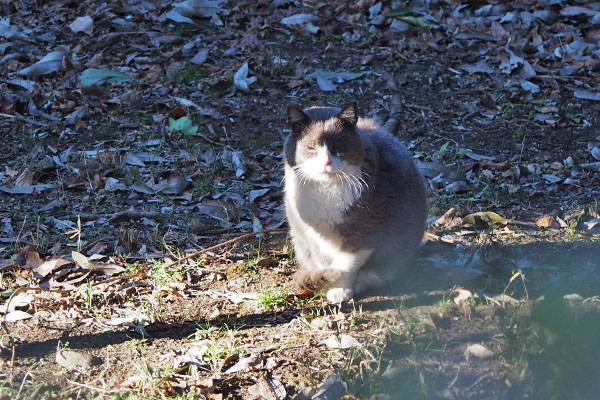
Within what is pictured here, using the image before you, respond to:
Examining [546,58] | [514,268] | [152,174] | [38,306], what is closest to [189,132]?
[152,174]

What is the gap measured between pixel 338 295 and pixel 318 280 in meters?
0.14

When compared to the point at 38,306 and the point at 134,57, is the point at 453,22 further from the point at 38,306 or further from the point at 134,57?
the point at 38,306

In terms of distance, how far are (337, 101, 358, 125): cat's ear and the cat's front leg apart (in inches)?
28.3

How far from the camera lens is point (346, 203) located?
11.7 feet

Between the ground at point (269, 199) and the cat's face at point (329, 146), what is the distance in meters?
0.71

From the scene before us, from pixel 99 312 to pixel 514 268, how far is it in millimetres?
2342

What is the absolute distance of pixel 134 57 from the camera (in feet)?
22.2

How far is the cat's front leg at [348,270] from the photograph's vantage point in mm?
3654

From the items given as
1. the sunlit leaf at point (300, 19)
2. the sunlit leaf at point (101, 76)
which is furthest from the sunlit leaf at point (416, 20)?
the sunlit leaf at point (101, 76)

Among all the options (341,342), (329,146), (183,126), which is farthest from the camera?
(183,126)

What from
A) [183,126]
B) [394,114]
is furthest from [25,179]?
[394,114]

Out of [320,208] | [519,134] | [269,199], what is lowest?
[269,199]

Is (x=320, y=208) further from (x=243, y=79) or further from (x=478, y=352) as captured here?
(x=243, y=79)

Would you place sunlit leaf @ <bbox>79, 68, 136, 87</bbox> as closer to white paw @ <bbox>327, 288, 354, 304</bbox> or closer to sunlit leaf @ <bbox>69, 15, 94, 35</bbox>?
sunlit leaf @ <bbox>69, 15, 94, 35</bbox>
